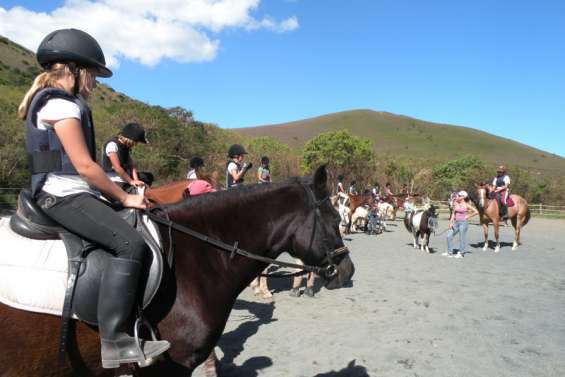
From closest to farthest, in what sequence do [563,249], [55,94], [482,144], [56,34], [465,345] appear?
[55,94] < [56,34] < [465,345] < [563,249] < [482,144]

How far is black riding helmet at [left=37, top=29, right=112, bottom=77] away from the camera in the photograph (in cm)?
215

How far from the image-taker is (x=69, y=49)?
2.15 metres

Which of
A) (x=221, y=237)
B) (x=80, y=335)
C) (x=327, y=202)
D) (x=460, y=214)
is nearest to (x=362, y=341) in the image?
(x=327, y=202)

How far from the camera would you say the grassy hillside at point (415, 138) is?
93.4 metres

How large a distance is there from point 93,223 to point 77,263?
0.79 ft

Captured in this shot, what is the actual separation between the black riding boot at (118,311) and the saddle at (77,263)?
0.07 meters

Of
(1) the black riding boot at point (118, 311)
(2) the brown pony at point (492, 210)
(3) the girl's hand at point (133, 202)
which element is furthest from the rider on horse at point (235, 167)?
(2) the brown pony at point (492, 210)

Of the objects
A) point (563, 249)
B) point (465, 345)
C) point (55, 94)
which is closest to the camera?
point (55, 94)

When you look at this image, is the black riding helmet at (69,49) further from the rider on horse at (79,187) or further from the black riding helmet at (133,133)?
the black riding helmet at (133,133)

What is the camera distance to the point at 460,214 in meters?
12.5

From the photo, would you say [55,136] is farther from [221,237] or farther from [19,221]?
[221,237]

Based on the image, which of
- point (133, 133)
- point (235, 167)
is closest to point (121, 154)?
point (133, 133)

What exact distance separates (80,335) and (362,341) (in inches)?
162

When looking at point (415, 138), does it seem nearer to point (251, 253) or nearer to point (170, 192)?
point (170, 192)
